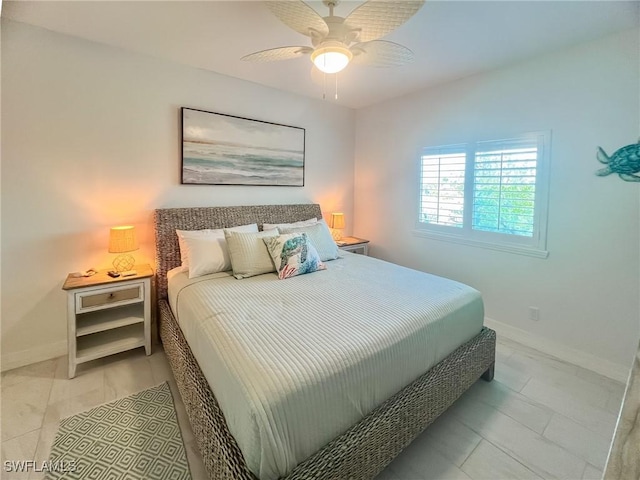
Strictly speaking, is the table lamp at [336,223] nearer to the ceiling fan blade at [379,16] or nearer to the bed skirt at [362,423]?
the bed skirt at [362,423]

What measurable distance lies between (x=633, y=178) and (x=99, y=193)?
416cm

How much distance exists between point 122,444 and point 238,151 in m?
2.59

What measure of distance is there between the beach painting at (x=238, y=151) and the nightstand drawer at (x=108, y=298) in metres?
1.13

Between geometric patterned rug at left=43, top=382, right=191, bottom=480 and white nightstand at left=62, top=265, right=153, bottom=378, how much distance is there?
0.55 metres

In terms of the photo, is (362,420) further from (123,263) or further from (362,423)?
(123,263)

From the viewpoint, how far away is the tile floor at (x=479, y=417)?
60.2 inches

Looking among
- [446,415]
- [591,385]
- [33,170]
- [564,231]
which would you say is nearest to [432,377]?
[446,415]

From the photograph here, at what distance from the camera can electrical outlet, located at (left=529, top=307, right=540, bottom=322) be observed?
2664mm

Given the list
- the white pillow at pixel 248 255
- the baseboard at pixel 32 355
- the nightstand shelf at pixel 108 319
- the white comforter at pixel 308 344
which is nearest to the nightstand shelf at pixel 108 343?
the nightstand shelf at pixel 108 319

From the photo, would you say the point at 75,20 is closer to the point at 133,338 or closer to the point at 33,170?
the point at 33,170

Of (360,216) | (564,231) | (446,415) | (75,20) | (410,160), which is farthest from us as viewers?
(360,216)

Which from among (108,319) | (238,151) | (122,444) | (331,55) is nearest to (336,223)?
(238,151)

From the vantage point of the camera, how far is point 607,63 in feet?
7.16

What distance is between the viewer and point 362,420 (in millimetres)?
1340
